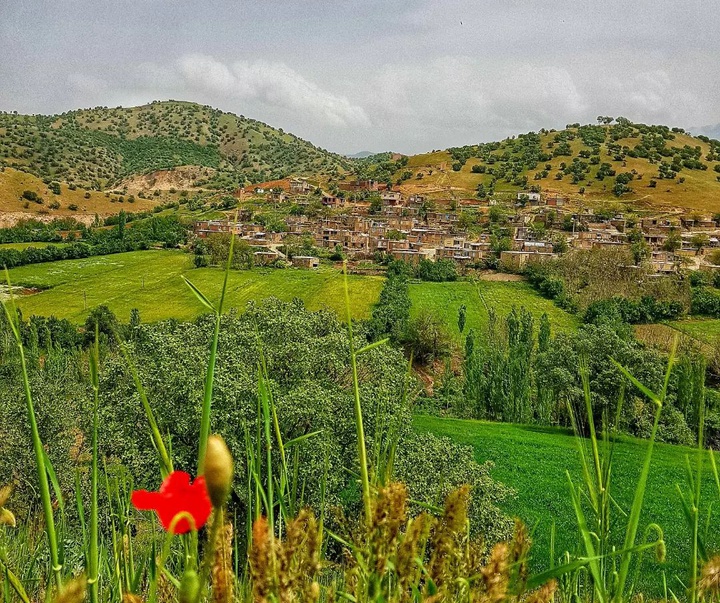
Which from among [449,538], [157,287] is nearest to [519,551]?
[449,538]

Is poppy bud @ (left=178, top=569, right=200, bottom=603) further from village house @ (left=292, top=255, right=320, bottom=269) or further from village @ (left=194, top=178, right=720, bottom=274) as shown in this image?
village house @ (left=292, top=255, right=320, bottom=269)

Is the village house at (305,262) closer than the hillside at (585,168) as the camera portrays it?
Yes

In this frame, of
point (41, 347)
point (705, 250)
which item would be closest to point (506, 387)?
point (41, 347)

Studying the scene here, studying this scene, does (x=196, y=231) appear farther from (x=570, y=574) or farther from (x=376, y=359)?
(x=570, y=574)

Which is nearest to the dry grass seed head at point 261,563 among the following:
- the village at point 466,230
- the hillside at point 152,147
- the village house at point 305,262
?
the village at point 466,230

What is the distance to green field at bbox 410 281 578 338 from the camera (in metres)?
37.0

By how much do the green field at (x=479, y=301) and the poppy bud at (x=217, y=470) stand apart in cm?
3520

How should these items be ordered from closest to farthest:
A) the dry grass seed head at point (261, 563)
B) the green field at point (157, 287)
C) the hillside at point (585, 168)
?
the dry grass seed head at point (261, 563), the green field at point (157, 287), the hillside at point (585, 168)

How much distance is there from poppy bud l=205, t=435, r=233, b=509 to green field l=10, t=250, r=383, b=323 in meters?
34.1

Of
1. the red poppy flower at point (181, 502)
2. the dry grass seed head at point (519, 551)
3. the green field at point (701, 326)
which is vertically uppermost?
the red poppy flower at point (181, 502)

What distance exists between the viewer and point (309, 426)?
11.0m

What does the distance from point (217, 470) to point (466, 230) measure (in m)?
59.7

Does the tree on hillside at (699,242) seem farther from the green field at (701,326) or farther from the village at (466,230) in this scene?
the green field at (701,326)

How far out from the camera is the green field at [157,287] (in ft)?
123
